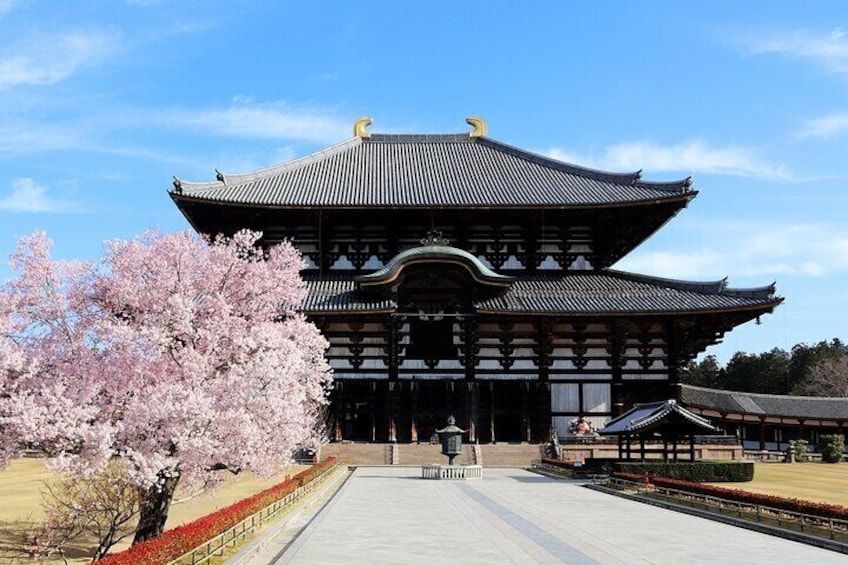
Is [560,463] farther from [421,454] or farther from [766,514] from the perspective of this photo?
[766,514]

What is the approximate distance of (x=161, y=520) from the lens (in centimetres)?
1939

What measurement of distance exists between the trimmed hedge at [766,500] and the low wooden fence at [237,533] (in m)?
12.6

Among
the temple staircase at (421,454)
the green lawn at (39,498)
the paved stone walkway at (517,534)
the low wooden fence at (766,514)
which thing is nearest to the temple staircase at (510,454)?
the temple staircase at (421,454)

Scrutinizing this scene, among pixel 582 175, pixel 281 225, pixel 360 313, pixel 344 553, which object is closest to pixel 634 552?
pixel 344 553

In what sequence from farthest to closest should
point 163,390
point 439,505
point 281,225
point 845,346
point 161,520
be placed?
point 845,346 < point 281,225 < point 439,505 < point 161,520 < point 163,390

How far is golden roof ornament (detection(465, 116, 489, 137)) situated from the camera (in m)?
60.1

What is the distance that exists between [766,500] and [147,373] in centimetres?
1649

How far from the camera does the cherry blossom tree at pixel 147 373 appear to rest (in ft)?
56.2

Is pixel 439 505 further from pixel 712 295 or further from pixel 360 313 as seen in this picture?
pixel 712 295

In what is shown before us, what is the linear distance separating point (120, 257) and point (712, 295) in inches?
1369

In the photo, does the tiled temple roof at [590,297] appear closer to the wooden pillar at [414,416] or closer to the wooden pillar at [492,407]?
the wooden pillar at [492,407]

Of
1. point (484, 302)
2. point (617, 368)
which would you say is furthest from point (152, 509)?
point (617, 368)

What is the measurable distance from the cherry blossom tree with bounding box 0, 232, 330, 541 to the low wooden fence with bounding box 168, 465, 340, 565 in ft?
4.11

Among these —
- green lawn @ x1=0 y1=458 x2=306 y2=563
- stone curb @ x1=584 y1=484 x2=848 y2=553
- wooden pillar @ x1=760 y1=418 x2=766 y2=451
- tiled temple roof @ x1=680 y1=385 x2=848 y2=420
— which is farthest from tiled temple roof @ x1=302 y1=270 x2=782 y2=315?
wooden pillar @ x1=760 y1=418 x2=766 y2=451
